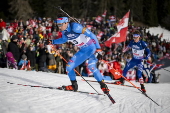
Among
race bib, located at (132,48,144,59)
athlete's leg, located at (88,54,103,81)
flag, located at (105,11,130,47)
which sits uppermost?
flag, located at (105,11,130,47)

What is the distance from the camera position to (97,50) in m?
4.81

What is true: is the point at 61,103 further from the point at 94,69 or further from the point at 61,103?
the point at 94,69

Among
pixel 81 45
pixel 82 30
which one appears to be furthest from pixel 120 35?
pixel 82 30

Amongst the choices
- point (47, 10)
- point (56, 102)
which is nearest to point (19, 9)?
point (47, 10)

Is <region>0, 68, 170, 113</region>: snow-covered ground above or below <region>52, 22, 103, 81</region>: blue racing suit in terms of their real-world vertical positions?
below

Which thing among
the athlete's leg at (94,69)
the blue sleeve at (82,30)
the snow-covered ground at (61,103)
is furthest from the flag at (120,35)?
the blue sleeve at (82,30)

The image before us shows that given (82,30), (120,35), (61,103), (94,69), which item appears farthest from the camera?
(120,35)

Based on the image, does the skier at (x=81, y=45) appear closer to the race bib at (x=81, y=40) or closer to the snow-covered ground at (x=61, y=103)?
the race bib at (x=81, y=40)

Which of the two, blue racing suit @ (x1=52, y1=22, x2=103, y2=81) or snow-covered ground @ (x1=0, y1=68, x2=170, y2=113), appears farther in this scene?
blue racing suit @ (x1=52, y1=22, x2=103, y2=81)

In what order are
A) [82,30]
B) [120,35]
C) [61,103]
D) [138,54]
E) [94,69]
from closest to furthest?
[61,103], [82,30], [94,69], [138,54], [120,35]

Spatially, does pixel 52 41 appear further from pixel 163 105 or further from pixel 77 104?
pixel 163 105

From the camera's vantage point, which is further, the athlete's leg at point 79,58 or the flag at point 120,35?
the flag at point 120,35

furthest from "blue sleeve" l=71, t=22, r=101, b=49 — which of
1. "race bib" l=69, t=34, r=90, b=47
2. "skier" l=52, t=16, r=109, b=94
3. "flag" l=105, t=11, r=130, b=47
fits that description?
"flag" l=105, t=11, r=130, b=47

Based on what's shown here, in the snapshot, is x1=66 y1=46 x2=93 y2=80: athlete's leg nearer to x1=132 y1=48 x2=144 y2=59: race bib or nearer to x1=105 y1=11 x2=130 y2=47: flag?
x1=132 y1=48 x2=144 y2=59: race bib
